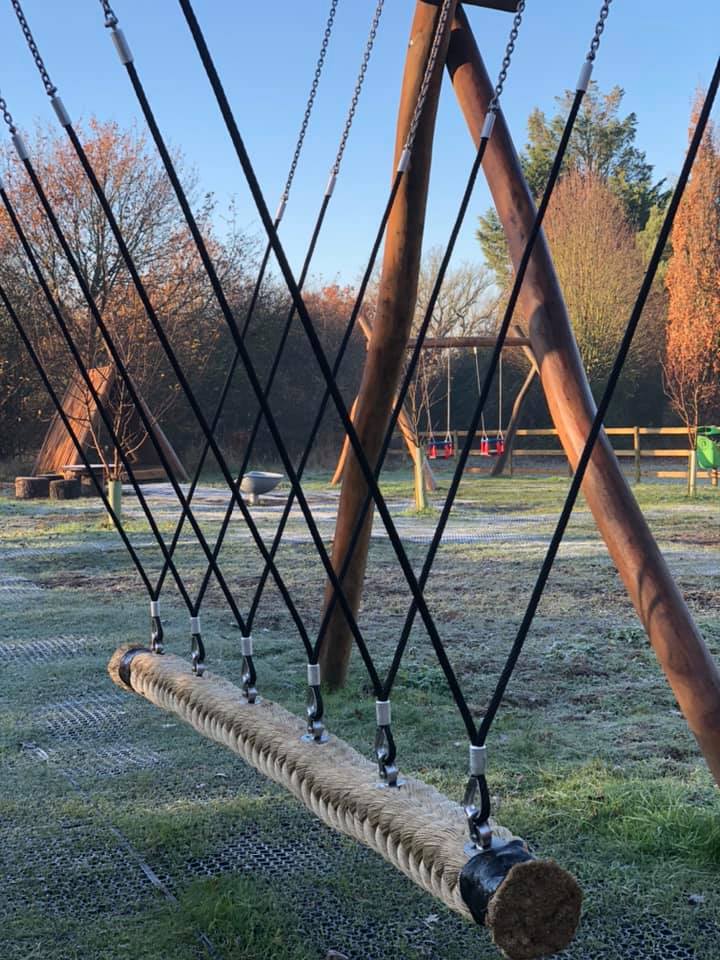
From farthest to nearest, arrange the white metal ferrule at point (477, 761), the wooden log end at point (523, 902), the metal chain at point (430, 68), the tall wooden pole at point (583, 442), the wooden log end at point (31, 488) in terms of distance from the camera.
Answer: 1. the wooden log end at point (31, 488)
2. the metal chain at point (430, 68)
3. the tall wooden pole at point (583, 442)
4. the white metal ferrule at point (477, 761)
5. the wooden log end at point (523, 902)

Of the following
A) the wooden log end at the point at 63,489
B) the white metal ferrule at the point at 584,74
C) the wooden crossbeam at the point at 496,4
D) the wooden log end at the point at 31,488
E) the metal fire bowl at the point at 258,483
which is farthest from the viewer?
the wooden log end at the point at 31,488

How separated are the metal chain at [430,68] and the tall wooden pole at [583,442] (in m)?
0.08

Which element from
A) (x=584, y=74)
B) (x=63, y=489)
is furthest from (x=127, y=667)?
(x=63, y=489)

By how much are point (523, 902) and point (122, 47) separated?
143cm

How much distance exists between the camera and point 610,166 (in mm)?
20828

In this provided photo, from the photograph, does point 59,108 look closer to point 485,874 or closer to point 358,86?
point 358,86

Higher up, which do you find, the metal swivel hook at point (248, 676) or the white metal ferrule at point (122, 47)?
the white metal ferrule at point (122, 47)

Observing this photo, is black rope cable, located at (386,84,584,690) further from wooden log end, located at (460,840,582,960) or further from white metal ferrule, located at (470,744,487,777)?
wooden log end, located at (460,840,582,960)

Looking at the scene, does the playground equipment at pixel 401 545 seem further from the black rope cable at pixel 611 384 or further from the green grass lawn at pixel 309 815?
the green grass lawn at pixel 309 815

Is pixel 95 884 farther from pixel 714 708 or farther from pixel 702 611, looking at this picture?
pixel 702 611

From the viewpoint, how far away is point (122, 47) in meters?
1.63

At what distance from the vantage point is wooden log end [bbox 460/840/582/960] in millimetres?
1147

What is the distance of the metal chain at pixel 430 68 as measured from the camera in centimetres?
224

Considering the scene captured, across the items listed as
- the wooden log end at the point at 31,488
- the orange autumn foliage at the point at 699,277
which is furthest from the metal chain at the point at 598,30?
the orange autumn foliage at the point at 699,277
